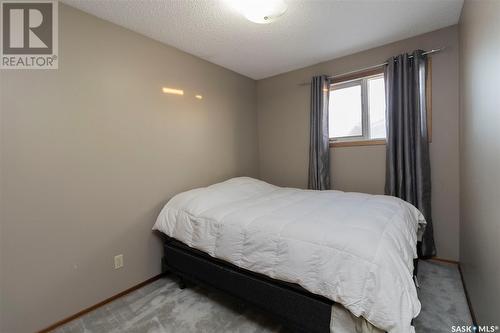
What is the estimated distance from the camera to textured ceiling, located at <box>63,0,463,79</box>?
1.83 meters

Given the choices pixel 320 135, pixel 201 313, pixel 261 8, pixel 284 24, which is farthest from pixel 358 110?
pixel 201 313

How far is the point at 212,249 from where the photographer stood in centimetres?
174

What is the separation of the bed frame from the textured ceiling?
2003 millimetres

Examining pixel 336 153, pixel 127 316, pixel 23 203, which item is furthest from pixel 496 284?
pixel 23 203

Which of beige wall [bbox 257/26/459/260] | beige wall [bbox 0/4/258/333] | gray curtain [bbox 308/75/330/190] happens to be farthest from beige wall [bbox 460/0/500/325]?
beige wall [bbox 0/4/258/333]

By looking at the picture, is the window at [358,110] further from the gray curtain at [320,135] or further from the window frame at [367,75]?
the gray curtain at [320,135]

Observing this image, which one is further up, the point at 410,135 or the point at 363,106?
the point at 363,106

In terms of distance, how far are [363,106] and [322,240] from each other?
2.16 metres

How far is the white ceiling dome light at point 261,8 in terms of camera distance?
5.42ft

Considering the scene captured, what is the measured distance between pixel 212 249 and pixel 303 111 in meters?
2.34

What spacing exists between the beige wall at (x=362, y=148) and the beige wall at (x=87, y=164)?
135cm

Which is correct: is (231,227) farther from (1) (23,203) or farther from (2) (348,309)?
(1) (23,203)

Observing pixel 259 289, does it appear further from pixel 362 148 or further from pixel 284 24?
pixel 284 24

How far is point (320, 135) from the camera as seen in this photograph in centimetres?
297
